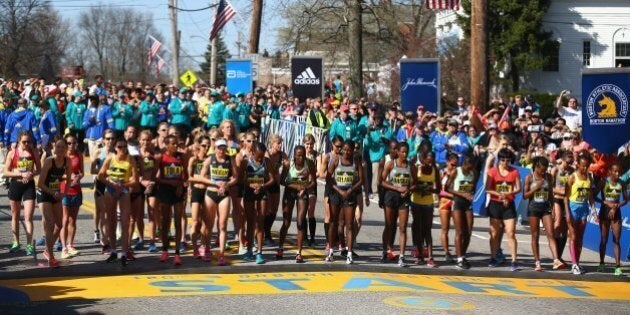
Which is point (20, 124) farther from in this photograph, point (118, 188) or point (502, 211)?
point (502, 211)

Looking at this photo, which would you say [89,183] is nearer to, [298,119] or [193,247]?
[298,119]

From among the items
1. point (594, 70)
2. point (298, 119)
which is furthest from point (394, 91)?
point (594, 70)

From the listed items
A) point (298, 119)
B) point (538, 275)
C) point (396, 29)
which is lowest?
point (538, 275)

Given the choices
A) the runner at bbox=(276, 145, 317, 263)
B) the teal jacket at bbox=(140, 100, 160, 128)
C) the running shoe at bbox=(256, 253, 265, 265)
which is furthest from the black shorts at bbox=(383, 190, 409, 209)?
the teal jacket at bbox=(140, 100, 160, 128)

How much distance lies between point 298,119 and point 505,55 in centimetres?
2703

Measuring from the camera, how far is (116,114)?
29.5m

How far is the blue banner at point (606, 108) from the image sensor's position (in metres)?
19.8

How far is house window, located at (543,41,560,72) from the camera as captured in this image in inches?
2217

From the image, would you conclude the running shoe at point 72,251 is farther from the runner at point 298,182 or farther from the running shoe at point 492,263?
the running shoe at point 492,263

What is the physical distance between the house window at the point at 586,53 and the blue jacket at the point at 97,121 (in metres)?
34.2

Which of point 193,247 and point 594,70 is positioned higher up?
point 594,70

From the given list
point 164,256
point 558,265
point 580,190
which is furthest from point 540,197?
point 164,256

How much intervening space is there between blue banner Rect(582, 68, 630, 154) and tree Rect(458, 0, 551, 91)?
34.3m

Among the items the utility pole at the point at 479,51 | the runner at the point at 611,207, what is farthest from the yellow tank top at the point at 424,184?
the utility pole at the point at 479,51
